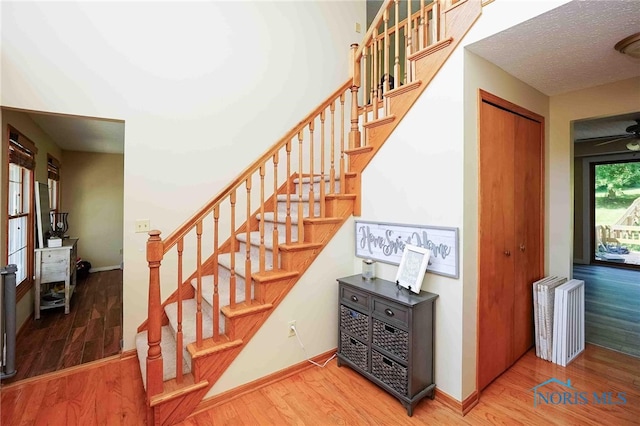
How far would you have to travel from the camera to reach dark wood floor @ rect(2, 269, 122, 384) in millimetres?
2402

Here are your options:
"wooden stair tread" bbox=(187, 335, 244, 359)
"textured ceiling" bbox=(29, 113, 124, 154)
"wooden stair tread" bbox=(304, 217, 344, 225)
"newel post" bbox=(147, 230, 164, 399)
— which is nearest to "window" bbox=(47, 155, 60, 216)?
"textured ceiling" bbox=(29, 113, 124, 154)

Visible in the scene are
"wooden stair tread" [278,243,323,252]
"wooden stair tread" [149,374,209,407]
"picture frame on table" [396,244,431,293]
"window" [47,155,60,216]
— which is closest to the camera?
"wooden stair tread" [149,374,209,407]

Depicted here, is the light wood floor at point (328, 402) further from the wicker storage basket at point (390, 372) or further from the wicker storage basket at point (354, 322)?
the wicker storage basket at point (354, 322)

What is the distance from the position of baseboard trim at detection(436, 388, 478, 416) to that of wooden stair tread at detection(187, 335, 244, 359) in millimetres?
1381

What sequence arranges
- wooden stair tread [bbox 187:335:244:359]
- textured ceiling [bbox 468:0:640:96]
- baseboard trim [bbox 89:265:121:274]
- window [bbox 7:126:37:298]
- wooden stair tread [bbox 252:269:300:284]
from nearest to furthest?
1. textured ceiling [bbox 468:0:640:96]
2. wooden stair tread [bbox 187:335:244:359]
3. wooden stair tread [bbox 252:269:300:284]
4. window [bbox 7:126:37:298]
5. baseboard trim [bbox 89:265:121:274]

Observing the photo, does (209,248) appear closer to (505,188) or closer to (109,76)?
(109,76)

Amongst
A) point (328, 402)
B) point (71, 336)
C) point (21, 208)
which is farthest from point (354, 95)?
point (21, 208)

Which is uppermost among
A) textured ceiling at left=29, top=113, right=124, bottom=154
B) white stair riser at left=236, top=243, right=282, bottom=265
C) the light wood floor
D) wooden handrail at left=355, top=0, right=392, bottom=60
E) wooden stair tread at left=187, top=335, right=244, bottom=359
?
wooden handrail at left=355, top=0, right=392, bottom=60

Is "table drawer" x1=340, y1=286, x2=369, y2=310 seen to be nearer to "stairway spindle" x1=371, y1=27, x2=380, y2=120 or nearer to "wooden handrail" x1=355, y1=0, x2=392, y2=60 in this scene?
"stairway spindle" x1=371, y1=27, x2=380, y2=120

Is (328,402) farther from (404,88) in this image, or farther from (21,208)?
(21,208)

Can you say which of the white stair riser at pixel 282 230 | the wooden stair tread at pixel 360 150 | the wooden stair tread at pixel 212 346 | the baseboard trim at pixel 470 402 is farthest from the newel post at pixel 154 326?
the baseboard trim at pixel 470 402

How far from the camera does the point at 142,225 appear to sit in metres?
2.55

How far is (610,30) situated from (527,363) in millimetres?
2376

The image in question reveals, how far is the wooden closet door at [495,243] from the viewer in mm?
1993
